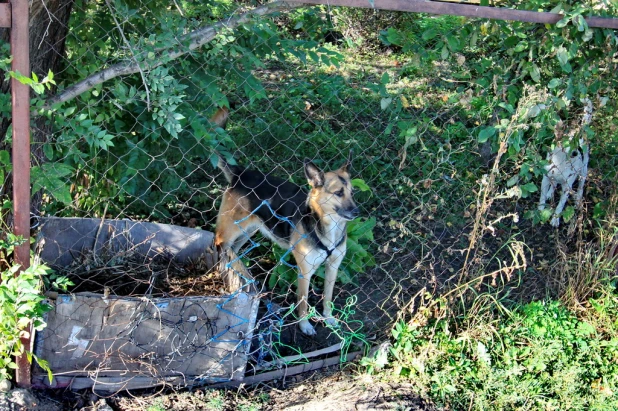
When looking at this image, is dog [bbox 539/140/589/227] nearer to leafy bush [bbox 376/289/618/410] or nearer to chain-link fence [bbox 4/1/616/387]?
chain-link fence [bbox 4/1/616/387]

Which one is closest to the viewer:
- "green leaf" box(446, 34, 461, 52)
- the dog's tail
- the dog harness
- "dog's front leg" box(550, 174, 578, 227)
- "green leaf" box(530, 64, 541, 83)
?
"green leaf" box(446, 34, 461, 52)

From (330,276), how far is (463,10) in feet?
6.54

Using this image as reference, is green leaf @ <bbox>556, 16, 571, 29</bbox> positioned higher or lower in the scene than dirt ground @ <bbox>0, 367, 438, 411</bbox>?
higher

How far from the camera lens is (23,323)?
9.41ft

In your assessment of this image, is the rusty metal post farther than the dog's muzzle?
No

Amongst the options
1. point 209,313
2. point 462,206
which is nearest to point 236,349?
point 209,313

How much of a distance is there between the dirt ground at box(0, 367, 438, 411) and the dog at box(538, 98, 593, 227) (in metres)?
1.86

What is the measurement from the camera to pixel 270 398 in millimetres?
3549

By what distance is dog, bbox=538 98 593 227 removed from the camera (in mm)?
4250

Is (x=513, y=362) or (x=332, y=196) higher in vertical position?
(x=332, y=196)

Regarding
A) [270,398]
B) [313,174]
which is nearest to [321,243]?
[313,174]

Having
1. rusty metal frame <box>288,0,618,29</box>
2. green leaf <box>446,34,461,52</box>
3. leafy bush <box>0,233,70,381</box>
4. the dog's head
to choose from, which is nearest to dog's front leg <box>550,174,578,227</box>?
rusty metal frame <box>288,0,618,29</box>

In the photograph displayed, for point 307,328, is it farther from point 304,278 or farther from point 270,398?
point 270,398

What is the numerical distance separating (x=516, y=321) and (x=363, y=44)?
5.43 meters
